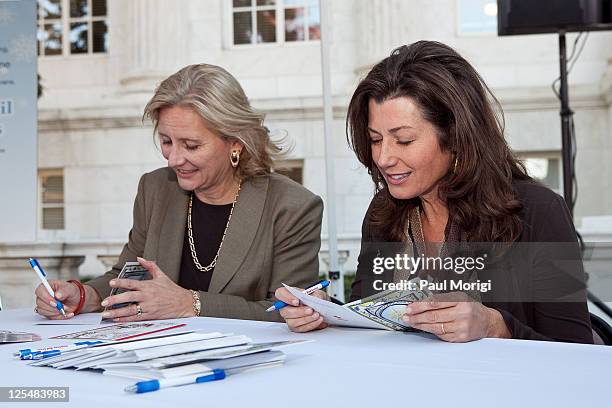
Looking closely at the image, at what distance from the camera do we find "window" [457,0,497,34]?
6.94 meters

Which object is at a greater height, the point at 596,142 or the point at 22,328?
the point at 596,142

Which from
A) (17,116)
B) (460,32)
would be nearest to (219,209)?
(17,116)

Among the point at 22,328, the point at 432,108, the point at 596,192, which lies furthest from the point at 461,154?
the point at 596,192

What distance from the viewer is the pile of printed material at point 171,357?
129 centimetres

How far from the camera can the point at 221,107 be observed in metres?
2.57

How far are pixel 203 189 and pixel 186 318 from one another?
0.65 metres

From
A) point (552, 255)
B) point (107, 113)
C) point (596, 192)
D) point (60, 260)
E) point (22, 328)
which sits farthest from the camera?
point (107, 113)

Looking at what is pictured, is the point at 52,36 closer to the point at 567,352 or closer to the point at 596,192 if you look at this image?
the point at 596,192

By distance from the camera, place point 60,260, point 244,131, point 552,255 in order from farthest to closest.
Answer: point 60,260
point 244,131
point 552,255

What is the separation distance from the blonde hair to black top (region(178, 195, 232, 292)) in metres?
0.15

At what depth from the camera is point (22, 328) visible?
6.68 feet

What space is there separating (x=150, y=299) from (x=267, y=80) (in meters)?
5.37
